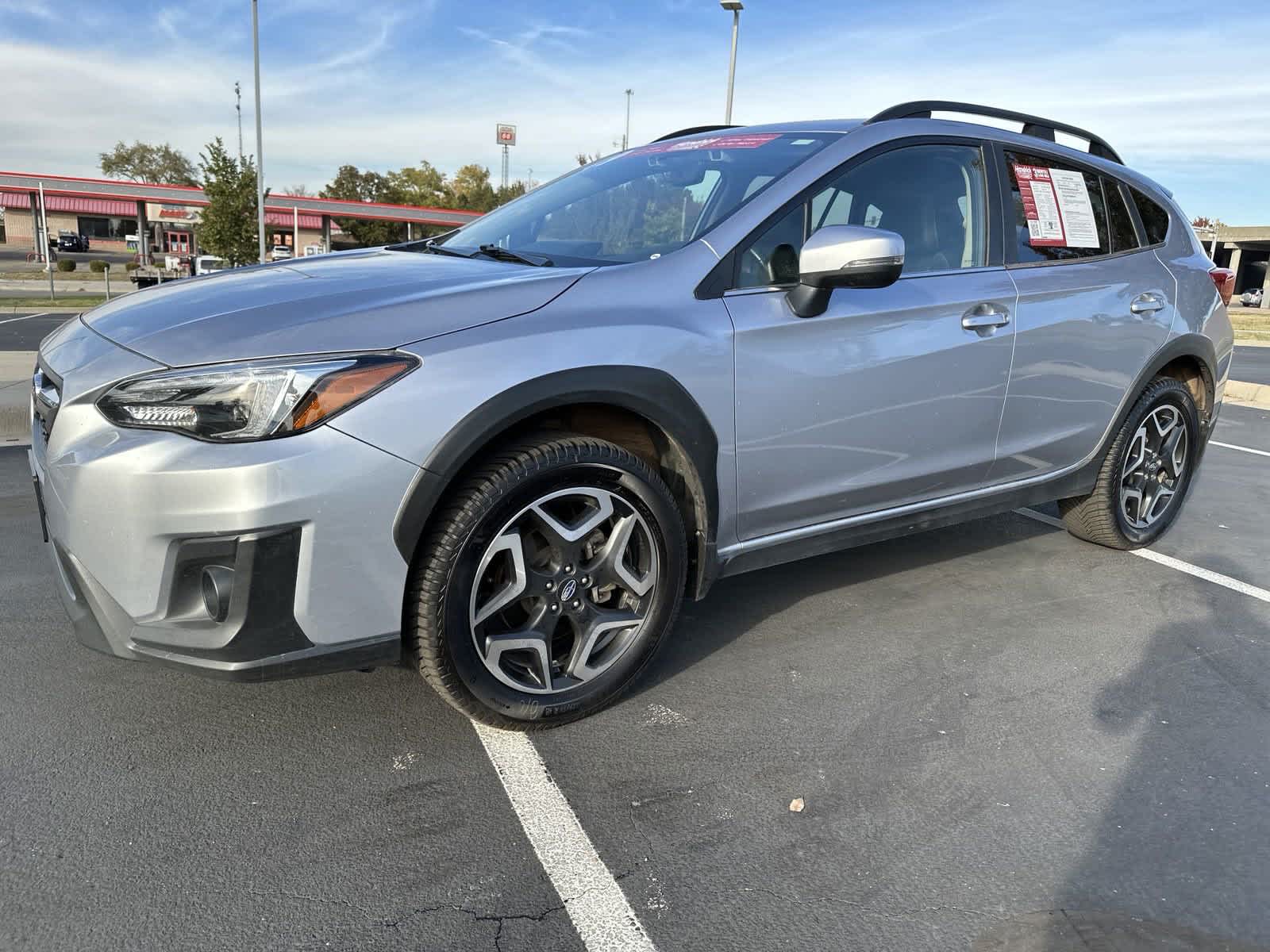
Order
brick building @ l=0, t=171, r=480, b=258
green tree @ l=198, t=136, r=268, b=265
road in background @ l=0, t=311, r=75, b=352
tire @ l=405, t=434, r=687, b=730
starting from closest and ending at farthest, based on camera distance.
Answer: tire @ l=405, t=434, r=687, b=730 → road in background @ l=0, t=311, r=75, b=352 → green tree @ l=198, t=136, r=268, b=265 → brick building @ l=0, t=171, r=480, b=258

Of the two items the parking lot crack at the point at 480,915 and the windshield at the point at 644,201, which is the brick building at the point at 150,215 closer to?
the windshield at the point at 644,201

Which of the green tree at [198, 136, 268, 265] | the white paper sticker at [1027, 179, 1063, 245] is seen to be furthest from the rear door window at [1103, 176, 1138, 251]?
the green tree at [198, 136, 268, 265]

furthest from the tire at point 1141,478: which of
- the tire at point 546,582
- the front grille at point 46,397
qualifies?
the front grille at point 46,397

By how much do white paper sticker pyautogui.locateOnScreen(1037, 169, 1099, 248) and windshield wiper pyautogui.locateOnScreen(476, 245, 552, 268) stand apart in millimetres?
2196

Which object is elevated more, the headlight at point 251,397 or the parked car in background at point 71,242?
the headlight at point 251,397

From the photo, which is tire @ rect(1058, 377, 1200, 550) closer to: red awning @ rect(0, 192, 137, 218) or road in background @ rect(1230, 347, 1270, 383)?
road in background @ rect(1230, 347, 1270, 383)

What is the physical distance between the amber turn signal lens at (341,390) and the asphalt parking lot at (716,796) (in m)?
0.96

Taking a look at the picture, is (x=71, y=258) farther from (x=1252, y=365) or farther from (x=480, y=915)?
(x=480, y=915)

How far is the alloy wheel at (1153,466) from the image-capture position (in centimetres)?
441

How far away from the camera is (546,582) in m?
2.64

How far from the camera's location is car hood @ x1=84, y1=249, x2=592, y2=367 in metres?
2.31

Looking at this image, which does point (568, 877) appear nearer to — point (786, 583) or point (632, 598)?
point (632, 598)

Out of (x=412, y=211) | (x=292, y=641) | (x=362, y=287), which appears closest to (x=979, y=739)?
(x=292, y=641)

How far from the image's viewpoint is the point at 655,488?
8.96 feet
